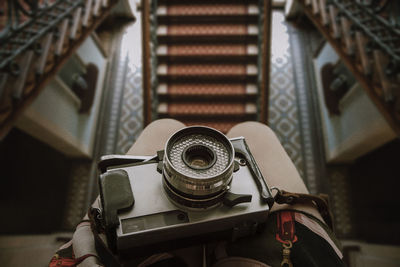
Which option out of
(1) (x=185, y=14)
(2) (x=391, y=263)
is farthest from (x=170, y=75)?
(2) (x=391, y=263)

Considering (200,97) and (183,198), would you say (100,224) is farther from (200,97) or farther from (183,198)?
(200,97)

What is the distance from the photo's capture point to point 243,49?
7.51 feet

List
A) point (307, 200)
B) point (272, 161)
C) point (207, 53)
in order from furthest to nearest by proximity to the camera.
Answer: point (207, 53)
point (272, 161)
point (307, 200)

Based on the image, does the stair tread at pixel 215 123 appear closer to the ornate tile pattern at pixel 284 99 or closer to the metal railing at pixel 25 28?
the ornate tile pattern at pixel 284 99

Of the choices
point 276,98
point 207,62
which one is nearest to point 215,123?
point 207,62

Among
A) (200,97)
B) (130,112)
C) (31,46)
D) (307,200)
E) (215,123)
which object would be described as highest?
(31,46)

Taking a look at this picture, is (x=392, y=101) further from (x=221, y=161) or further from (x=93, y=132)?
(x=93, y=132)

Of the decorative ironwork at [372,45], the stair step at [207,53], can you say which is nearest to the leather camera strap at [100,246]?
the decorative ironwork at [372,45]

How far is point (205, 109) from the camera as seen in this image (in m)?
2.34

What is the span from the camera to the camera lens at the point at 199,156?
0.58 m

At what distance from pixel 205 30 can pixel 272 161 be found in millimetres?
1784

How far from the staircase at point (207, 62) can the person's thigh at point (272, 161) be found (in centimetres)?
137

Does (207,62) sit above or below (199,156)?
below

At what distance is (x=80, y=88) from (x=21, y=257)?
1661 mm
